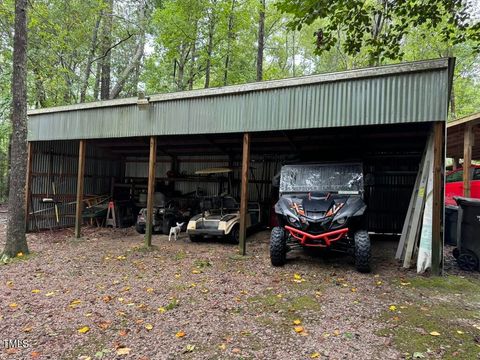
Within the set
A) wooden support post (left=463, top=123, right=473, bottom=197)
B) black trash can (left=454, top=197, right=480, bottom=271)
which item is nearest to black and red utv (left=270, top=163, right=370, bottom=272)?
black trash can (left=454, top=197, right=480, bottom=271)

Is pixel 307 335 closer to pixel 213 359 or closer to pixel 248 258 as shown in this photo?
pixel 213 359

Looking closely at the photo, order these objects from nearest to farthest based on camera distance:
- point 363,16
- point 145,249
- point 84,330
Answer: point 84,330, point 363,16, point 145,249

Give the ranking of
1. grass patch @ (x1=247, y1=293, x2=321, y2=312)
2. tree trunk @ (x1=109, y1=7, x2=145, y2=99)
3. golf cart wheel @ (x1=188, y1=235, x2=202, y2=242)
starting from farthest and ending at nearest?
tree trunk @ (x1=109, y1=7, x2=145, y2=99) < golf cart wheel @ (x1=188, y1=235, x2=202, y2=242) < grass patch @ (x1=247, y1=293, x2=321, y2=312)

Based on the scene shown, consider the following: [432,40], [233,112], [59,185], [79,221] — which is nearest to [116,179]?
[59,185]

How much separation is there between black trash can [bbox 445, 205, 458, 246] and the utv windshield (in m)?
2.50

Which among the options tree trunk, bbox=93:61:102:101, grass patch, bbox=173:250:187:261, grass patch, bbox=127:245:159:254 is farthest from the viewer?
tree trunk, bbox=93:61:102:101

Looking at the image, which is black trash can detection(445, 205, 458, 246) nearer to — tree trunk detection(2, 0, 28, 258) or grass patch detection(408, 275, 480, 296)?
grass patch detection(408, 275, 480, 296)

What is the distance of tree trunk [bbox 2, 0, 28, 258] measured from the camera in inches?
259

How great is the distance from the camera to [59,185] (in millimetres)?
10945

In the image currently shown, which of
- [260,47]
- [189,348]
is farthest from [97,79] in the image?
[189,348]

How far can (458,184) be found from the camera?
9.59 metres

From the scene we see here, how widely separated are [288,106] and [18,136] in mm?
5749

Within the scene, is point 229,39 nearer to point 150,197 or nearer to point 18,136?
point 150,197

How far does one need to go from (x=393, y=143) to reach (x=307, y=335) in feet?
23.8
